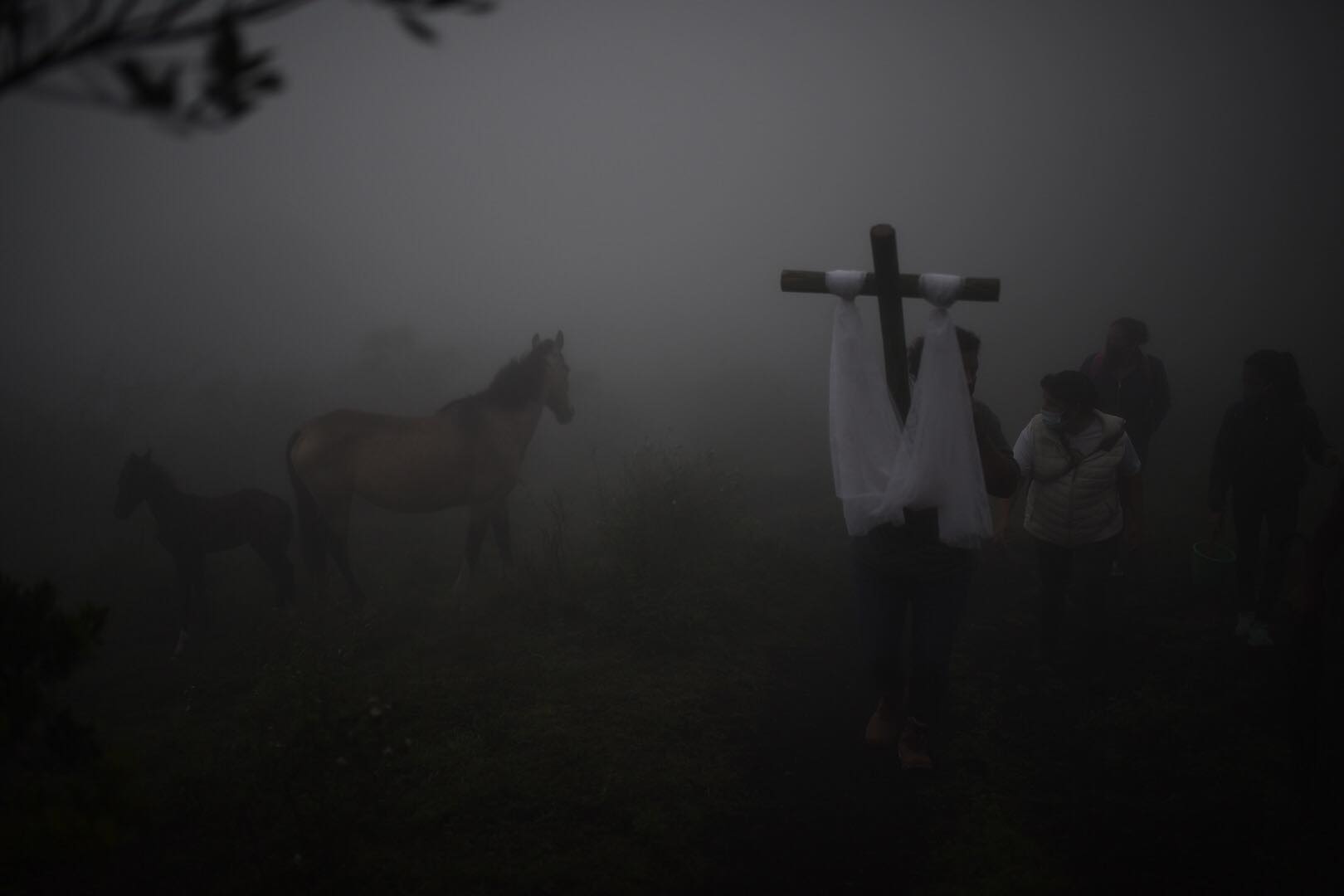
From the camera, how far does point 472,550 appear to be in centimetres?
666

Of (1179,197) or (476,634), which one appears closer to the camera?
(476,634)

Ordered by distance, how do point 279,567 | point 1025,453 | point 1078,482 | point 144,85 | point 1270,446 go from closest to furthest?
point 144,85 < point 1078,482 < point 1025,453 < point 1270,446 < point 279,567

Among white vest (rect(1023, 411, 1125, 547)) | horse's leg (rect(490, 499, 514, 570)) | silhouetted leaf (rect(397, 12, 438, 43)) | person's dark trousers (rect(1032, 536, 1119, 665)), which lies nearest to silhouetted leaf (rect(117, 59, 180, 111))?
silhouetted leaf (rect(397, 12, 438, 43))

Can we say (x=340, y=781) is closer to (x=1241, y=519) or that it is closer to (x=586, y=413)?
(x=1241, y=519)

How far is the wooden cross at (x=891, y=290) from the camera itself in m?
3.07

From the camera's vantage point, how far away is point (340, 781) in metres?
3.68

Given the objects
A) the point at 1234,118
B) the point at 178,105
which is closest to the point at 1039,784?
the point at 178,105

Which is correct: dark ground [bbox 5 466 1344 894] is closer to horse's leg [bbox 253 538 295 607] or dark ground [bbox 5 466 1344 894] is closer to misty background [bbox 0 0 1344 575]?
horse's leg [bbox 253 538 295 607]

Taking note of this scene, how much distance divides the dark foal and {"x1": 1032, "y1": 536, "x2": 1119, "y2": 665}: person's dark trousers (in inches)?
287

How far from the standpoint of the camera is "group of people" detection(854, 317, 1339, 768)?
3574mm

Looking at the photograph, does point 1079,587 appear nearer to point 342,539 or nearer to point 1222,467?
point 1222,467

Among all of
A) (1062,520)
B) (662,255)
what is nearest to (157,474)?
(1062,520)

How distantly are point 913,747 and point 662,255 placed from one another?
3231cm

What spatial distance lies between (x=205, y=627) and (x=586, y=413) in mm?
7621
